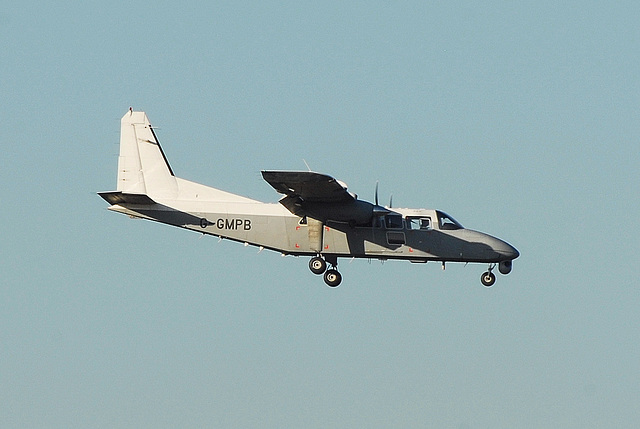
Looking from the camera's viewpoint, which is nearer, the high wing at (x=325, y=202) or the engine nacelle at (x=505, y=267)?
the high wing at (x=325, y=202)

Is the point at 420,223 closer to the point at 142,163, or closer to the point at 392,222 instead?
the point at 392,222

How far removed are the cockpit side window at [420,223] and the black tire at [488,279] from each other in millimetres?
2290

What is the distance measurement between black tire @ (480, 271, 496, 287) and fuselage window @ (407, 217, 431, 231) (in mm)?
2312

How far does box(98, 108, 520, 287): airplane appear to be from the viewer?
30.2 metres

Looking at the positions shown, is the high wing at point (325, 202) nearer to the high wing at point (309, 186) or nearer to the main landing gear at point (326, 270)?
the high wing at point (309, 186)

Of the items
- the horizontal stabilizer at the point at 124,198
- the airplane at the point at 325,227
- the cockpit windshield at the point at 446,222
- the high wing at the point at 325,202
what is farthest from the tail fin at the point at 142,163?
the cockpit windshield at the point at 446,222

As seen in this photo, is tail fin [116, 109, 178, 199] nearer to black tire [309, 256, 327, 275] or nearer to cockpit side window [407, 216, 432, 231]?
black tire [309, 256, 327, 275]

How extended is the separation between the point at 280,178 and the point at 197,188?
4.86 metres

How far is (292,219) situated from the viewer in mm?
30344

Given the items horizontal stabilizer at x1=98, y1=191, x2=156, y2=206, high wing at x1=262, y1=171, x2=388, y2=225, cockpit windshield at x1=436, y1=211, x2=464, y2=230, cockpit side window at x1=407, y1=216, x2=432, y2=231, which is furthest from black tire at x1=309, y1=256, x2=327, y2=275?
horizontal stabilizer at x1=98, y1=191, x2=156, y2=206

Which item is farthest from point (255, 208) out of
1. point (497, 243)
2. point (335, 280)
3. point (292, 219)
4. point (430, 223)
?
point (497, 243)

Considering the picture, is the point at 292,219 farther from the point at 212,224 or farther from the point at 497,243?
the point at 497,243

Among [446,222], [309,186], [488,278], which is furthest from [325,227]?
[488,278]

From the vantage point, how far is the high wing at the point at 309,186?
1078 inches
